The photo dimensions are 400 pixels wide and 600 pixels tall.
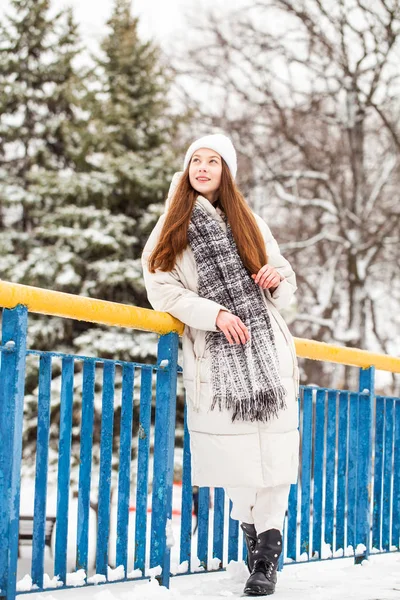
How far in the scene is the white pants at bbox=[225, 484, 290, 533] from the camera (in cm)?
318

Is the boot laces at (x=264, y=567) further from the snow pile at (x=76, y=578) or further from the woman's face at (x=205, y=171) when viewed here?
the woman's face at (x=205, y=171)

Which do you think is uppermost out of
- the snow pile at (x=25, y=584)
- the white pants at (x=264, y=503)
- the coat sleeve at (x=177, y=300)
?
the coat sleeve at (x=177, y=300)

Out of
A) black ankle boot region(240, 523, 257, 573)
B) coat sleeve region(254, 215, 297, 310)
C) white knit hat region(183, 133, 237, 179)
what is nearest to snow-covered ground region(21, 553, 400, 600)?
black ankle boot region(240, 523, 257, 573)

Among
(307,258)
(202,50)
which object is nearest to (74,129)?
(202,50)

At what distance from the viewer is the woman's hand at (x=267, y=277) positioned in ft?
10.4

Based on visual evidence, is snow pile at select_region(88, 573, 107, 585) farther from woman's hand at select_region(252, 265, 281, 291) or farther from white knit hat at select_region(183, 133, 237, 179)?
white knit hat at select_region(183, 133, 237, 179)

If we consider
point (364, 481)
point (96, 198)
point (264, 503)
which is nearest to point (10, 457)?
point (264, 503)

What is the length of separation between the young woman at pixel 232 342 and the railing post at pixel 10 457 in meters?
0.76

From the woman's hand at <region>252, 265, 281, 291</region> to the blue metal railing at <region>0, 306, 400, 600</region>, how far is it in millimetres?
402

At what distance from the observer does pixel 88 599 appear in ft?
9.25

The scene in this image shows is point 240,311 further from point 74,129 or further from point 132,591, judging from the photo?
point 74,129

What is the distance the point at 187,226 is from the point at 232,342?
509 millimetres

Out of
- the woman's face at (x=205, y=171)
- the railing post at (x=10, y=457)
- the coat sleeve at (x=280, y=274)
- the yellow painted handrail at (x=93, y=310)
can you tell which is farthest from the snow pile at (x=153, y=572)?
the woman's face at (x=205, y=171)

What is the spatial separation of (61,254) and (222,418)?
474 inches
